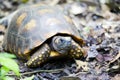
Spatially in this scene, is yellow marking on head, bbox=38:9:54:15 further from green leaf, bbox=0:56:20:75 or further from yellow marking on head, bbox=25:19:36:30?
green leaf, bbox=0:56:20:75

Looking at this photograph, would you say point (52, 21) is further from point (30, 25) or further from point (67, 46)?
point (67, 46)

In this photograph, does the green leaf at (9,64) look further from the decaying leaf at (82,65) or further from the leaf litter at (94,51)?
the decaying leaf at (82,65)

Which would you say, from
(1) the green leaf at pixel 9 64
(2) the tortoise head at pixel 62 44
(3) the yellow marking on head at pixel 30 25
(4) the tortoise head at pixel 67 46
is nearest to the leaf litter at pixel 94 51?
(4) the tortoise head at pixel 67 46

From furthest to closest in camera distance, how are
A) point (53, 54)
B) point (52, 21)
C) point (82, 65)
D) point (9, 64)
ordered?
point (52, 21) → point (53, 54) → point (82, 65) → point (9, 64)

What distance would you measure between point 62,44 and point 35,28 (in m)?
0.47

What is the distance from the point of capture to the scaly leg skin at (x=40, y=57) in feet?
15.1

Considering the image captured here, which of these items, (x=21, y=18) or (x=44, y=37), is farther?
(x=21, y=18)

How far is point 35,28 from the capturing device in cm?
476

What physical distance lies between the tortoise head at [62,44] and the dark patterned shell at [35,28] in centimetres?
9

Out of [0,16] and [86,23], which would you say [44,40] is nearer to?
[86,23]

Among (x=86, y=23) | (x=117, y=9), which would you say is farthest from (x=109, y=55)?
(x=117, y=9)

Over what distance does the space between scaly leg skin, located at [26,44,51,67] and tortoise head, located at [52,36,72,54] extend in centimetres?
12

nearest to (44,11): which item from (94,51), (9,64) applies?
(94,51)

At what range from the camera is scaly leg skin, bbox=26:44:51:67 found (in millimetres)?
4602
